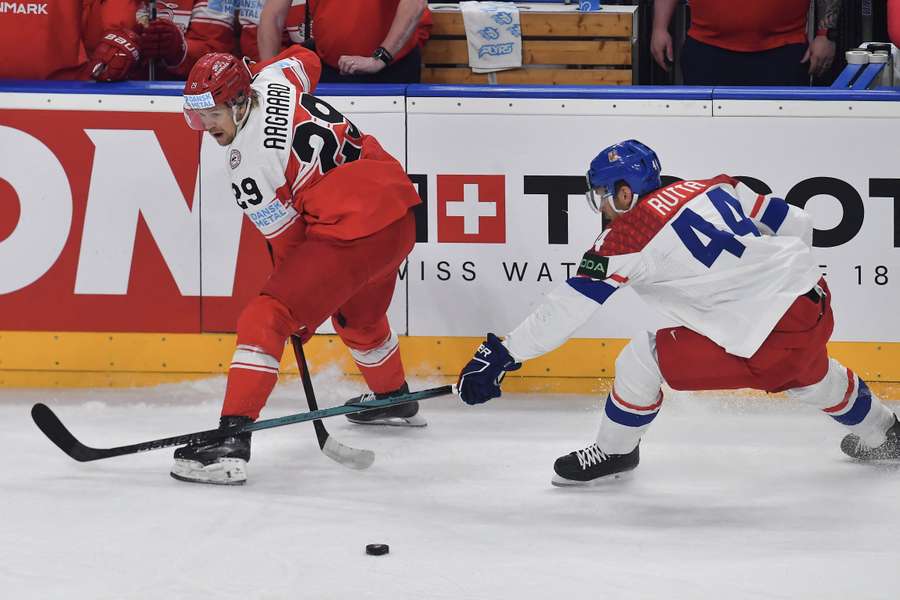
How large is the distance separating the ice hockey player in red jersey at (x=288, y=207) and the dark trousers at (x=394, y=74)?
1.01 meters

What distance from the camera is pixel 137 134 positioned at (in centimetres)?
469

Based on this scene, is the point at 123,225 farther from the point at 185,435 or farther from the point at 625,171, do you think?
the point at 625,171

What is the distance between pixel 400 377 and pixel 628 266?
114 cm

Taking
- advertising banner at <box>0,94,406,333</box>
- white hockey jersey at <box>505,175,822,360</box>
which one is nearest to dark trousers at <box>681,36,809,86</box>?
advertising banner at <box>0,94,406,333</box>

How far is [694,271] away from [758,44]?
1992 millimetres

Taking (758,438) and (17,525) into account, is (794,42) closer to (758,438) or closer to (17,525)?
(758,438)

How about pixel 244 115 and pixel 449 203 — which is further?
pixel 449 203

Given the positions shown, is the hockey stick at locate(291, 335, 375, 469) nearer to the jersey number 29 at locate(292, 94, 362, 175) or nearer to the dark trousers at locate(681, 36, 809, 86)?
the jersey number 29 at locate(292, 94, 362, 175)

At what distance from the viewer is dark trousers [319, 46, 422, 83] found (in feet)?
16.6

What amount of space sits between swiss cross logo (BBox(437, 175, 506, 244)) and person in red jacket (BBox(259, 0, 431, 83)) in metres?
0.63

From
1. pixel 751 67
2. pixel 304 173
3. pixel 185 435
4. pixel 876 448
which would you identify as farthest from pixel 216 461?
pixel 751 67

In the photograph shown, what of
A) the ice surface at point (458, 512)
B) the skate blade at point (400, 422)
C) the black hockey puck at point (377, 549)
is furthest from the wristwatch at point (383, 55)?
the black hockey puck at point (377, 549)

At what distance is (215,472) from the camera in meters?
3.68

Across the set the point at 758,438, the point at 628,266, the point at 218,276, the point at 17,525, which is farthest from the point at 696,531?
the point at 218,276
